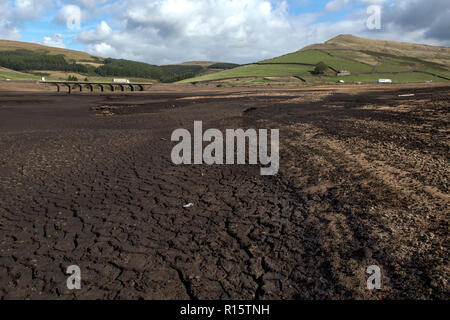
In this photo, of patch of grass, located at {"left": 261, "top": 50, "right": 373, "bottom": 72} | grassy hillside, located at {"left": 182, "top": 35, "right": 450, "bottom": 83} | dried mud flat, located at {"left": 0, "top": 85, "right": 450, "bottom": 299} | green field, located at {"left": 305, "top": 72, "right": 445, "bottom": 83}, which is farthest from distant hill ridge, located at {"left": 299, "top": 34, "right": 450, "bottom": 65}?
dried mud flat, located at {"left": 0, "top": 85, "right": 450, "bottom": 299}

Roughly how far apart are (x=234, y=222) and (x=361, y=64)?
10379 centimetres

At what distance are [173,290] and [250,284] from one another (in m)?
0.94

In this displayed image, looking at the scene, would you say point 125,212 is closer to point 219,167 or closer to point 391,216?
point 219,167

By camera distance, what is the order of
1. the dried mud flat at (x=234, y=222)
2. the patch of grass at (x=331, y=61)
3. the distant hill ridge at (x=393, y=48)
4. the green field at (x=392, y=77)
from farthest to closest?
the distant hill ridge at (x=393, y=48) → the patch of grass at (x=331, y=61) → the green field at (x=392, y=77) → the dried mud flat at (x=234, y=222)

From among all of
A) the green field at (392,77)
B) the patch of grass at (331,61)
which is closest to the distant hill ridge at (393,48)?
the patch of grass at (331,61)

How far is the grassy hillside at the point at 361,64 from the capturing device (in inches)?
3108

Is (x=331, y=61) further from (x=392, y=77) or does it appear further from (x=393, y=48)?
(x=393, y=48)

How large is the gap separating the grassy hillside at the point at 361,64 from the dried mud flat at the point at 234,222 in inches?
2632

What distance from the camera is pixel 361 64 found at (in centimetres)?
9225

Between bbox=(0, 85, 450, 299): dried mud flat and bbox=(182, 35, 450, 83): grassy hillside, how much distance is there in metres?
66.9

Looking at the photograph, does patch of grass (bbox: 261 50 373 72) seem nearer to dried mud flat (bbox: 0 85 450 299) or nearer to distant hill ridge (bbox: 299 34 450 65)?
distant hill ridge (bbox: 299 34 450 65)

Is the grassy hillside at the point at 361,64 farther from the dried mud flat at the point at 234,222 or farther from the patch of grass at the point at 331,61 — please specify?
the dried mud flat at the point at 234,222

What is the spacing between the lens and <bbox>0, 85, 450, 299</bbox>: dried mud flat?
338 centimetres
